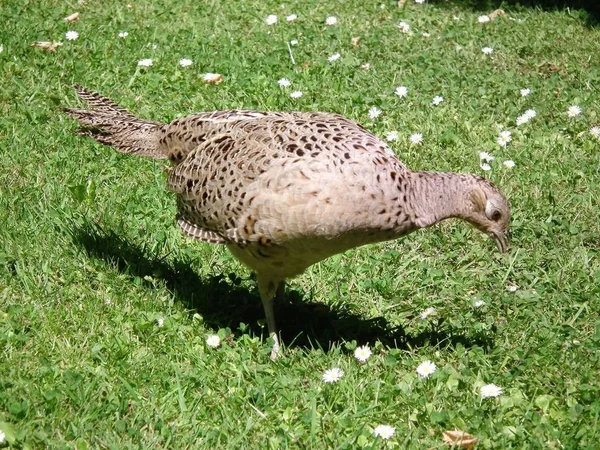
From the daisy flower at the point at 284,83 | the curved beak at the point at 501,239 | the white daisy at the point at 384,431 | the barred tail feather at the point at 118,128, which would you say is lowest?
the daisy flower at the point at 284,83

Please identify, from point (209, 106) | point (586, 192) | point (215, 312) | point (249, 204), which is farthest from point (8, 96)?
point (586, 192)

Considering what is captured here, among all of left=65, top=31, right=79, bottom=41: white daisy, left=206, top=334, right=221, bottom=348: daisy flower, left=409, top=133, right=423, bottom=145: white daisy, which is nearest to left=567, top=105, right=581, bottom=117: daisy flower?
left=409, top=133, right=423, bottom=145: white daisy

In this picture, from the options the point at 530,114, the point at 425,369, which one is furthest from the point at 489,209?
the point at 530,114

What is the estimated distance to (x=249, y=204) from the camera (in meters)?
4.44

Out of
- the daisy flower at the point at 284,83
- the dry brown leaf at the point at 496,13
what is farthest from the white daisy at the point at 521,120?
the dry brown leaf at the point at 496,13

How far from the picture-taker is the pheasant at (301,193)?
426 cm

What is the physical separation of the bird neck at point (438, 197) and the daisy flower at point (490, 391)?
0.83m

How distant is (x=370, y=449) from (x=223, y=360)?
3.39 ft

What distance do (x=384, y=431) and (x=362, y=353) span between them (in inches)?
25.2

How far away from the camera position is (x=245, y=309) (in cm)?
532

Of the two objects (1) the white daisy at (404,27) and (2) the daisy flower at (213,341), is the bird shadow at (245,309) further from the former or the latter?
(1) the white daisy at (404,27)

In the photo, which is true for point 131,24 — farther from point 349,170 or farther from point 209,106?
point 349,170

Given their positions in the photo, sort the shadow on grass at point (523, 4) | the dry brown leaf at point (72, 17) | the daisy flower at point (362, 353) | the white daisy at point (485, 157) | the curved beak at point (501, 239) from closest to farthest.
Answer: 1. the curved beak at point (501, 239)
2. the daisy flower at point (362, 353)
3. the white daisy at point (485, 157)
4. the dry brown leaf at point (72, 17)
5. the shadow on grass at point (523, 4)

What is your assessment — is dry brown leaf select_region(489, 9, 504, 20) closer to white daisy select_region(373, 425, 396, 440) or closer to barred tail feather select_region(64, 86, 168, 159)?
barred tail feather select_region(64, 86, 168, 159)
